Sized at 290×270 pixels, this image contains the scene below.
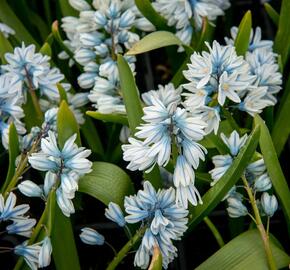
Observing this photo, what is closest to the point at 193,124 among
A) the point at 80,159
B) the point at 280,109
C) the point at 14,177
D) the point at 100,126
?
the point at 80,159

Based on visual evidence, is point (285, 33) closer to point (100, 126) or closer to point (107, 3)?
point (107, 3)

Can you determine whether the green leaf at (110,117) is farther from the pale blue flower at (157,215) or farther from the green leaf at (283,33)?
the green leaf at (283,33)

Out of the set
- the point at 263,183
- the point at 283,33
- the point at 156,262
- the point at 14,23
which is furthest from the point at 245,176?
the point at 14,23

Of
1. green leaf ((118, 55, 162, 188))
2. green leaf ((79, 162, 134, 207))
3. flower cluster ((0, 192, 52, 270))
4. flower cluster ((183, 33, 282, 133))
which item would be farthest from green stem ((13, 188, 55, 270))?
flower cluster ((183, 33, 282, 133))

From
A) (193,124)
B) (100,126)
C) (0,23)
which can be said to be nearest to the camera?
(193,124)

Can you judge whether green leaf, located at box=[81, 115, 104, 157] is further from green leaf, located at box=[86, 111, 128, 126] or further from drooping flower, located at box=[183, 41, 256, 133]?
drooping flower, located at box=[183, 41, 256, 133]

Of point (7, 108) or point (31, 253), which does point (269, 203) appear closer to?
point (31, 253)
